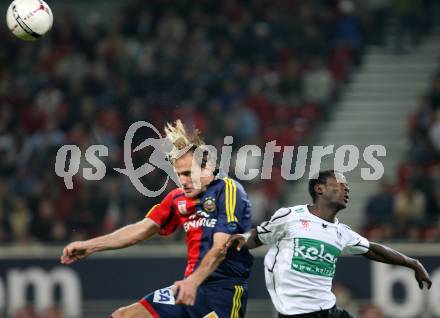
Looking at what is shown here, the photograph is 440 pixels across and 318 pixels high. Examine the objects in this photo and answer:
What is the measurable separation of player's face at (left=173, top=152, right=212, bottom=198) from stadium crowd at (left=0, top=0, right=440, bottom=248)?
7.07m

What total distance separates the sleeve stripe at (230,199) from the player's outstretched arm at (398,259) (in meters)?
1.13

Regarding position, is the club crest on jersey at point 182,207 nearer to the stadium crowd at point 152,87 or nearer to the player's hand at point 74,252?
the player's hand at point 74,252

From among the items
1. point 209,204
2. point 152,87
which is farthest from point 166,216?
point 152,87

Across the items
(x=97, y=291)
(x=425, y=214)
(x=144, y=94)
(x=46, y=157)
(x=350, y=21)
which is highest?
(x=350, y=21)

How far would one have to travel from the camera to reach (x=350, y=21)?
18.6 meters

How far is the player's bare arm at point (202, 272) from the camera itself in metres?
7.05

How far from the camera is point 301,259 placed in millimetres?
7750

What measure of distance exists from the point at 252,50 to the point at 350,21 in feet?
6.01

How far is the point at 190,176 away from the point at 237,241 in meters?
0.59

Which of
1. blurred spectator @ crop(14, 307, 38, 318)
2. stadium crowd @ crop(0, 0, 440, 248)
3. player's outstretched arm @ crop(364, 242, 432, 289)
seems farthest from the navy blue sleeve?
stadium crowd @ crop(0, 0, 440, 248)

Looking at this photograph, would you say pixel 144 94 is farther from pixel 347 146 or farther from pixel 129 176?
pixel 347 146

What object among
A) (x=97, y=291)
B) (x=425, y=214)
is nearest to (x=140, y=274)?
(x=97, y=291)

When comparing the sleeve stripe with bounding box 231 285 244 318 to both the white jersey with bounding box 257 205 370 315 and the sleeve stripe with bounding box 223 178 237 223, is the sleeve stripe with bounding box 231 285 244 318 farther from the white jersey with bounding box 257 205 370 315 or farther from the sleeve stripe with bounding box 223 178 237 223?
the sleeve stripe with bounding box 223 178 237 223

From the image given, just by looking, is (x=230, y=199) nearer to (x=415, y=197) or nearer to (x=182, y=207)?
(x=182, y=207)
